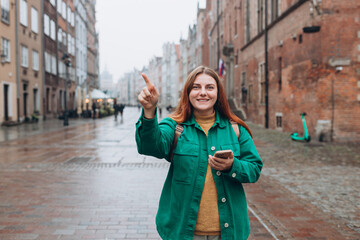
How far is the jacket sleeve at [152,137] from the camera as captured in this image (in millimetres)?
2100

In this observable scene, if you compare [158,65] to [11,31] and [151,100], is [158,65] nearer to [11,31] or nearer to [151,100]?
[11,31]

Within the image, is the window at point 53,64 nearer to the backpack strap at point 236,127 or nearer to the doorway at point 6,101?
the doorway at point 6,101

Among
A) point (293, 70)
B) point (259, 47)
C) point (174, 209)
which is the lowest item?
point (174, 209)

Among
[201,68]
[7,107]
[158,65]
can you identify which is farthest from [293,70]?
[158,65]

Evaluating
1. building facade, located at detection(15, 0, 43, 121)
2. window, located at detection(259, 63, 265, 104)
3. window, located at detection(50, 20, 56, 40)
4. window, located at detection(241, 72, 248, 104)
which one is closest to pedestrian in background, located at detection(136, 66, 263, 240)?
window, located at detection(259, 63, 265, 104)

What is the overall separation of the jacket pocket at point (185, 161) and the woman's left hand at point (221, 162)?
138 millimetres

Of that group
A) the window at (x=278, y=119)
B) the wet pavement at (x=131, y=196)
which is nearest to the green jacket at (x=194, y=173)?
the wet pavement at (x=131, y=196)

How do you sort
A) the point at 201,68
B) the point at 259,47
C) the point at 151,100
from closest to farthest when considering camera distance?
the point at 151,100
the point at 201,68
the point at 259,47

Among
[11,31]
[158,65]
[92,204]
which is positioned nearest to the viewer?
[92,204]

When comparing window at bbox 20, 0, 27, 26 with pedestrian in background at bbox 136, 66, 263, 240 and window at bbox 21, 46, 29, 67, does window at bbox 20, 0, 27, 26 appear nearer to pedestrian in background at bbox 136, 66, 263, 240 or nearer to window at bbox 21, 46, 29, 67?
window at bbox 21, 46, 29, 67

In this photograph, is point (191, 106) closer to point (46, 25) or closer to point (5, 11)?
point (5, 11)

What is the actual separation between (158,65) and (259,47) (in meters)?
110

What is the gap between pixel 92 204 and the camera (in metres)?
5.60

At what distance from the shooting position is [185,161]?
220cm
